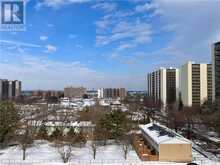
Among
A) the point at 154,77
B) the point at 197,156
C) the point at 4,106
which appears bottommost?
the point at 197,156

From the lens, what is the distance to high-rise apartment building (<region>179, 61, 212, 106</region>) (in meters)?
29.0

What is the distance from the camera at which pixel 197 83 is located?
2908cm

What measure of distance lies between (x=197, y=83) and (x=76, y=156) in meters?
21.2

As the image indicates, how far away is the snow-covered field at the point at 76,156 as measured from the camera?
9738 mm

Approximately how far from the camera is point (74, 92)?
64188 mm

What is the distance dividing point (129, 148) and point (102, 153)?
1.38 metres

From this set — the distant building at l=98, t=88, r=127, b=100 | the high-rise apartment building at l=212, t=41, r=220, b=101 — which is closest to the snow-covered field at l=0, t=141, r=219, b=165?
the high-rise apartment building at l=212, t=41, r=220, b=101

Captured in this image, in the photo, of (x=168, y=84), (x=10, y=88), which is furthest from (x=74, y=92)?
(x=168, y=84)

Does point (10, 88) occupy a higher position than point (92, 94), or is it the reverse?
point (10, 88)

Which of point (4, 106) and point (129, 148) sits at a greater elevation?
point (4, 106)

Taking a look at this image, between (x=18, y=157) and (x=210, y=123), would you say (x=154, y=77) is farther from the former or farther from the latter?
(x=18, y=157)

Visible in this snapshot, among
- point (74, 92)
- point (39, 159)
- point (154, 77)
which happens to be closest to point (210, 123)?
point (39, 159)

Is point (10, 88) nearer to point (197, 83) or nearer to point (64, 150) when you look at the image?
point (197, 83)

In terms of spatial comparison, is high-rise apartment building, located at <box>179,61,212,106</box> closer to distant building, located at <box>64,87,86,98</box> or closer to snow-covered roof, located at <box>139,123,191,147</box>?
snow-covered roof, located at <box>139,123,191,147</box>
